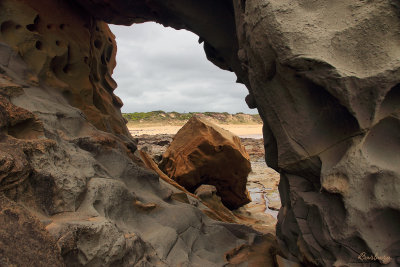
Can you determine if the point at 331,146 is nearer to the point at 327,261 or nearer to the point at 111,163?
the point at 327,261

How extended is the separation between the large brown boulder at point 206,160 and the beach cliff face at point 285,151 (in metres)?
2.83

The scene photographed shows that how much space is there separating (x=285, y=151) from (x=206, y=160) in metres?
3.87

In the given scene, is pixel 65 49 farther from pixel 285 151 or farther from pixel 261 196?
pixel 261 196

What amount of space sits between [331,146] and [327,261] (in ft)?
3.42

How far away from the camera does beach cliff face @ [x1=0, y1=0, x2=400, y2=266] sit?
7.76 feet

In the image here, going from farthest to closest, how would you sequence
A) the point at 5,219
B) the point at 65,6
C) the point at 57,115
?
the point at 65,6, the point at 57,115, the point at 5,219

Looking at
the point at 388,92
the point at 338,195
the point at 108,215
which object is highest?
the point at 388,92

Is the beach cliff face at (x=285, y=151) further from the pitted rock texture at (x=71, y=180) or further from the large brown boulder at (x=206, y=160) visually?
the large brown boulder at (x=206, y=160)

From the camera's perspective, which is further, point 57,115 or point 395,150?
point 57,115

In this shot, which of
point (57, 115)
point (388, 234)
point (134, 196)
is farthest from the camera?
point (57, 115)

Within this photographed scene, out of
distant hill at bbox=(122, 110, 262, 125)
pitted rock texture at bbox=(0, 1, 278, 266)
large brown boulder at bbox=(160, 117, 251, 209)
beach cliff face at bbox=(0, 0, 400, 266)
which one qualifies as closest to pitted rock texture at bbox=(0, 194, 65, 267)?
pitted rock texture at bbox=(0, 1, 278, 266)

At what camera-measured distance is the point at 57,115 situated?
3658 millimetres

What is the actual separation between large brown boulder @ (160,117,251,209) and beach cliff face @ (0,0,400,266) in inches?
111

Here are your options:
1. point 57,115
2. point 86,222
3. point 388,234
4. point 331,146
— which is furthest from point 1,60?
point 388,234
